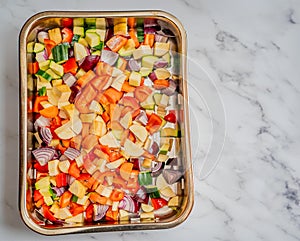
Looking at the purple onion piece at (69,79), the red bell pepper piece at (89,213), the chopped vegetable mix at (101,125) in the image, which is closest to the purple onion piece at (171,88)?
the chopped vegetable mix at (101,125)

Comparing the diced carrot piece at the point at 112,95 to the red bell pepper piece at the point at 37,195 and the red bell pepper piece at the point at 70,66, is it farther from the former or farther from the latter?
the red bell pepper piece at the point at 37,195

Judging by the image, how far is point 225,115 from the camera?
1.37 m

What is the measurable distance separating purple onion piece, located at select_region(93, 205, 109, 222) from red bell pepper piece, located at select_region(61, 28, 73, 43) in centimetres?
40

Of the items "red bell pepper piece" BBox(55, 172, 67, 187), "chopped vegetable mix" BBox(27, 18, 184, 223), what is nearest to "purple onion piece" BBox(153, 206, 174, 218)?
"chopped vegetable mix" BBox(27, 18, 184, 223)

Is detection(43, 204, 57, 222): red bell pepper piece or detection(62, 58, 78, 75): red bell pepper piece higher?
detection(62, 58, 78, 75): red bell pepper piece

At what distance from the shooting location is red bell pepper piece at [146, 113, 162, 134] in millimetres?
1301

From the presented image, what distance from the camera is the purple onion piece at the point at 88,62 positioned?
1.30 meters

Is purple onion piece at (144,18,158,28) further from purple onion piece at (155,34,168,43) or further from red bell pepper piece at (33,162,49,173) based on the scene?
red bell pepper piece at (33,162,49,173)

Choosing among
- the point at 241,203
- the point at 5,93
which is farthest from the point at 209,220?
the point at 5,93

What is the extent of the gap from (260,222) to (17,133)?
2.09 ft

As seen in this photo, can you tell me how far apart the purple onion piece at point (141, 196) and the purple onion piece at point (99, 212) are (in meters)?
0.07

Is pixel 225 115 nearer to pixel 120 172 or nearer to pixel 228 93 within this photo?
pixel 228 93

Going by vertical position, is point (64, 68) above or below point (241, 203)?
above

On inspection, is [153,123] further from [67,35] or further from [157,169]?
[67,35]
